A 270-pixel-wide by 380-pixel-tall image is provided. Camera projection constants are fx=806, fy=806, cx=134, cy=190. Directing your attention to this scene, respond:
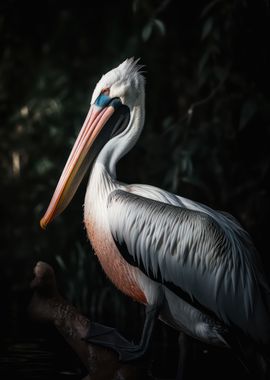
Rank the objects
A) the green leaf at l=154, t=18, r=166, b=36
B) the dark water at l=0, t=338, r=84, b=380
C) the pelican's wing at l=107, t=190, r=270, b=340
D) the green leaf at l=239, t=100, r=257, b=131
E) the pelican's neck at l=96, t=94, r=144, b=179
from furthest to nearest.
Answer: the green leaf at l=239, t=100, r=257, b=131, the green leaf at l=154, t=18, r=166, b=36, the pelican's neck at l=96, t=94, r=144, b=179, the dark water at l=0, t=338, r=84, b=380, the pelican's wing at l=107, t=190, r=270, b=340

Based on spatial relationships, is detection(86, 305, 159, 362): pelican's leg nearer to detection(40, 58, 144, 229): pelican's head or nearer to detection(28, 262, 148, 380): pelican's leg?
detection(28, 262, 148, 380): pelican's leg

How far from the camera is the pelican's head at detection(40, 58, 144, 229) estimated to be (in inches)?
199

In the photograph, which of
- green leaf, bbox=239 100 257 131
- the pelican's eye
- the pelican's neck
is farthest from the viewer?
green leaf, bbox=239 100 257 131

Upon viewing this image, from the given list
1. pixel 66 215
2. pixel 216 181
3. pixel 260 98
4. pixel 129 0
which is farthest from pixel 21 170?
pixel 260 98

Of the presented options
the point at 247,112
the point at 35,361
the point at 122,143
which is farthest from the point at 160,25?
the point at 35,361

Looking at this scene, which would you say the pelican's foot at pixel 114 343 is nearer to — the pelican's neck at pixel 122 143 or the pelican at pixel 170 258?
the pelican at pixel 170 258

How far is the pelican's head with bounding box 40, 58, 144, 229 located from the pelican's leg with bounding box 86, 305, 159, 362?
0.90m

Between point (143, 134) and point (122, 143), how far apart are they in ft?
13.1

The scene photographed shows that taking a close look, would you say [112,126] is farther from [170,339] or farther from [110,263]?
[170,339]

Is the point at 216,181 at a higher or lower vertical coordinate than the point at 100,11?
lower

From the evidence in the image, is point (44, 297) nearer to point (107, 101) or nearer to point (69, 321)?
point (69, 321)

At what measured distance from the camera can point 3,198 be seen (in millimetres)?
10633

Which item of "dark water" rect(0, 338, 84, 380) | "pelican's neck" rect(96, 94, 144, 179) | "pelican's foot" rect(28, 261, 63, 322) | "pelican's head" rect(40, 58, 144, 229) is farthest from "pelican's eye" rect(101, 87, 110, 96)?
"dark water" rect(0, 338, 84, 380)

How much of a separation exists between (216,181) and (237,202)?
395mm
